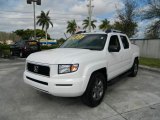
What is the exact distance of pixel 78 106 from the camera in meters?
4.10

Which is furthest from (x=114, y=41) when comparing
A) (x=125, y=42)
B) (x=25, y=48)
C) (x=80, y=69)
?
(x=25, y=48)

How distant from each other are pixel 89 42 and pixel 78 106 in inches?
69.6

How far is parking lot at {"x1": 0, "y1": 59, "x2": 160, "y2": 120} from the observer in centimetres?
360

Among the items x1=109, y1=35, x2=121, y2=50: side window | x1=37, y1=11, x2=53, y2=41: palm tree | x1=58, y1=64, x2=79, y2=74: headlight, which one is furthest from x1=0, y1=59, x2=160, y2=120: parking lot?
x1=37, y1=11, x2=53, y2=41: palm tree

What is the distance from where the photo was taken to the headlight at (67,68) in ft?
11.5

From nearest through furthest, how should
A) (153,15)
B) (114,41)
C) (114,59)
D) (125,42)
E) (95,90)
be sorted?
1. (95,90)
2. (114,59)
3. (114,41)
4. (125,42)
5. (153,15)

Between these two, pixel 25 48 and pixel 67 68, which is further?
pixel 25 48

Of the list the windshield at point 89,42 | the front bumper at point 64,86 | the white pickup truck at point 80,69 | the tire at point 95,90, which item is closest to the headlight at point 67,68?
the white pickup truck at point 80,69

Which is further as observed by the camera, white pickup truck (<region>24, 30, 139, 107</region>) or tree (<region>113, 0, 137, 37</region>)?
tree (<region>113, 0, 137, 37</region>)

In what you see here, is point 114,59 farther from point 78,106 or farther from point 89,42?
point 78,106

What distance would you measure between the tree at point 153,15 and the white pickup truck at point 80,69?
1189cm

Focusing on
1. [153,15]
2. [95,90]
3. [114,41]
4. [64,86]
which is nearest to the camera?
[64,86]

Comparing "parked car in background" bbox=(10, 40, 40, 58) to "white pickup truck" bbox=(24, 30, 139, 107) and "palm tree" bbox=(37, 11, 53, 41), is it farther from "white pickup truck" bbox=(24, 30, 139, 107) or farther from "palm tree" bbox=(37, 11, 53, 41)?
"palm tree" bbox=(37, 11, 53, 41)

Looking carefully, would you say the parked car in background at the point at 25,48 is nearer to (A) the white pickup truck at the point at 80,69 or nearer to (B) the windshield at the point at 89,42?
(B) the windshield at the point at 89,42
